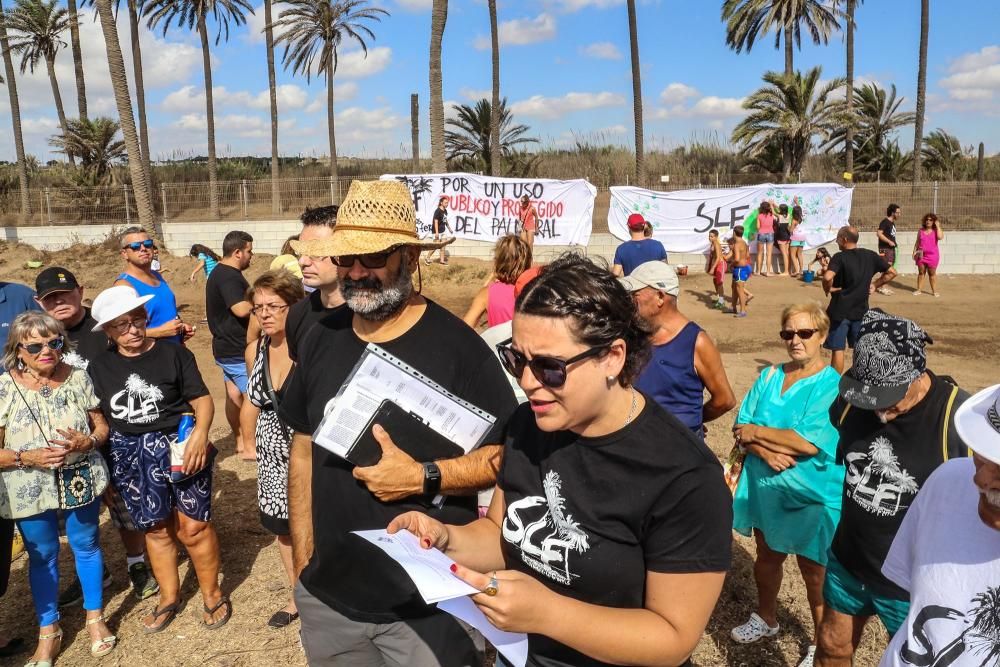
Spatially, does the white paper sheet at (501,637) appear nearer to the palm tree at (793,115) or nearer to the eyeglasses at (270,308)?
the eyeglasses at (270,308)

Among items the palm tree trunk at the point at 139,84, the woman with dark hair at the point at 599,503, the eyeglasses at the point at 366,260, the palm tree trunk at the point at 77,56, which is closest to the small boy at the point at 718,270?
the eyeglasses at the point at 366,260

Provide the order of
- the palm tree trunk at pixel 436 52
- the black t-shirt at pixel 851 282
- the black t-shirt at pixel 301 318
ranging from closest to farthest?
the black t-shirt at pixel 301 318 < the black t-shirt at pixel 851 282 < the palm tree trunk at pixel 436 52

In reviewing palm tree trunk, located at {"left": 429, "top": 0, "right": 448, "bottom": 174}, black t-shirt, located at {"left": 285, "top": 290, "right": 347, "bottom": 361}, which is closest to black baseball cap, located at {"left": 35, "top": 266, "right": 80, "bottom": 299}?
black t-shirt, located at {"left": 285, "top": 290, "right": 347, "bottom": 361}

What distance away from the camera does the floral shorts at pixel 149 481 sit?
3.94 m

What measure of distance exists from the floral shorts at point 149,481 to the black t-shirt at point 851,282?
6.80 metres

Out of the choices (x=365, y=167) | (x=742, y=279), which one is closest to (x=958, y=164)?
(x=742, y=279)

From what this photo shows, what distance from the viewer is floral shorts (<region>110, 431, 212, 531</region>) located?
12.9ft

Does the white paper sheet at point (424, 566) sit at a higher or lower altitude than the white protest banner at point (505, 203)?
lower

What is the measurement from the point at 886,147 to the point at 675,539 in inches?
1375

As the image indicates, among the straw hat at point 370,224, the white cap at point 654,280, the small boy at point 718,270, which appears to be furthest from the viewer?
the small boy at point 718,270

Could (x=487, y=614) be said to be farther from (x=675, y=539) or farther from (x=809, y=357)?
(x=809, y=357)

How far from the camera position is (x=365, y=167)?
119 ft

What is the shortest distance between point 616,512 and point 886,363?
1488 millimetres

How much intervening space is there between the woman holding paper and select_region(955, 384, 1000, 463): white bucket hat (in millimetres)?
3605
